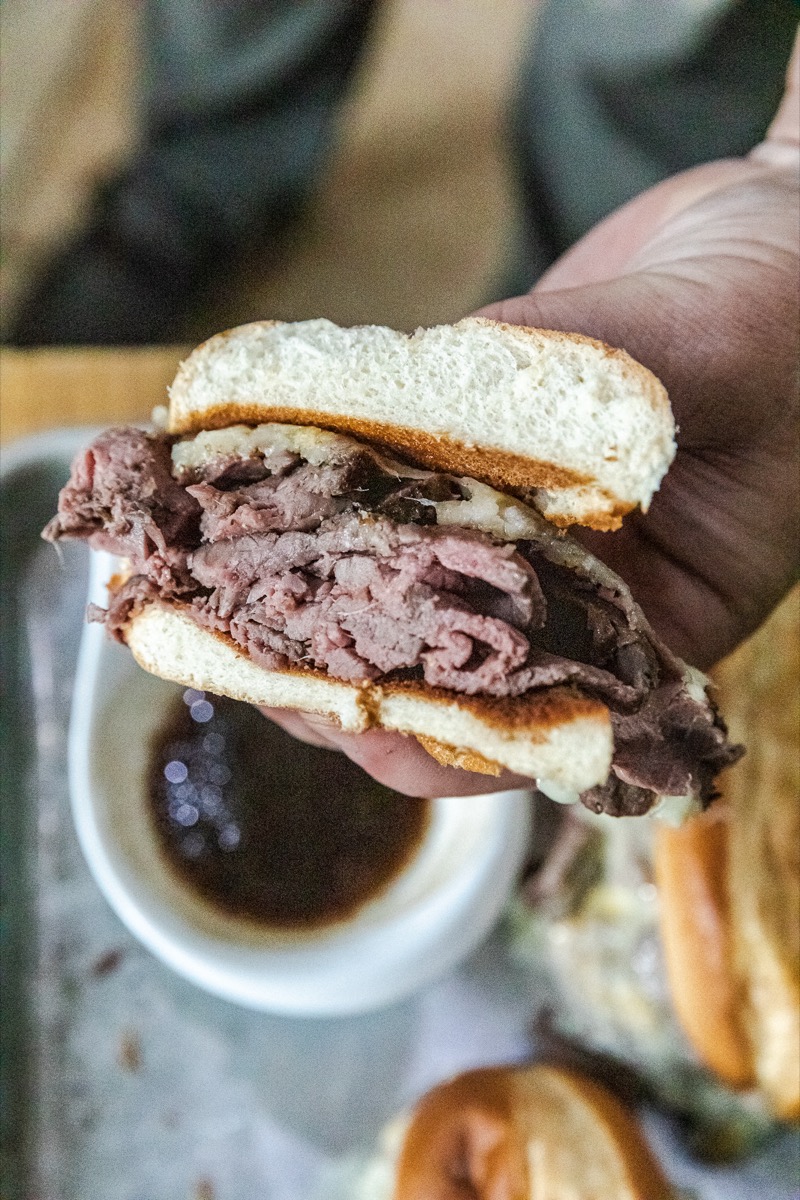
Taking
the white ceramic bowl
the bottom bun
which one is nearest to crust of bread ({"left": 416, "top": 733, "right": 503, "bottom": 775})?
the white ceramic bowl

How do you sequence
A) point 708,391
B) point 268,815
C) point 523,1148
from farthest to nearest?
point 268,815 < point 523,1148 < point 708,391

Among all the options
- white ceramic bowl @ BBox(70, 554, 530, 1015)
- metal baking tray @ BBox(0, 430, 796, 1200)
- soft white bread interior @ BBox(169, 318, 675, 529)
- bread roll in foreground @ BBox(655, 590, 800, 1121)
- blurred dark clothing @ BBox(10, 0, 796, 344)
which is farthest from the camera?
blurred dark clothing @ BBox(10, 0, 796, 344)

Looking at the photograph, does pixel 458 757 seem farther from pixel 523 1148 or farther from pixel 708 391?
pixel 523 1148

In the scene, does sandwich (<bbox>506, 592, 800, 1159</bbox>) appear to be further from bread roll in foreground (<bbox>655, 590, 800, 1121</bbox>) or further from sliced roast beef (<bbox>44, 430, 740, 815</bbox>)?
sliced roast beef (<bbox>44, 430, 740, 815</bbox>)

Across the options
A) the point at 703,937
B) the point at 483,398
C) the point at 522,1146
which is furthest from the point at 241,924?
the point at 483,398

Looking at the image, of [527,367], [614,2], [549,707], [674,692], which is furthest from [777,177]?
[614,2]
